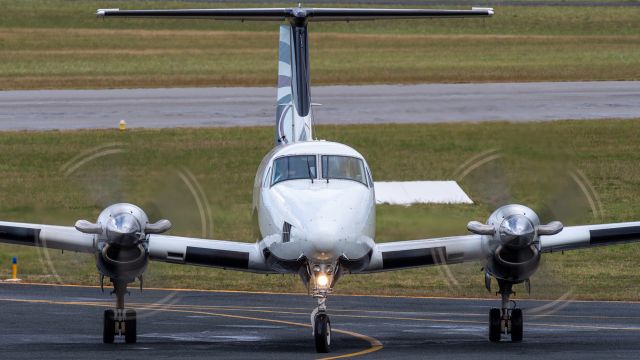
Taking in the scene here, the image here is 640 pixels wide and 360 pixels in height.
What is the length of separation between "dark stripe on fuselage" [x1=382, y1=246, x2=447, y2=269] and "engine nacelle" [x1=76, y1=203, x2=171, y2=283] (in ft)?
A: 11.7

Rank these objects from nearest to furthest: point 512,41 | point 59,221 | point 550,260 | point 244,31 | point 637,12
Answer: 1. point 59,221
2. point 550,260
3. point 512,41
4. point 244,31
5. point 637,12

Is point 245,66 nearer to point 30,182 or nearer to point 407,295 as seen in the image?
point 30,182

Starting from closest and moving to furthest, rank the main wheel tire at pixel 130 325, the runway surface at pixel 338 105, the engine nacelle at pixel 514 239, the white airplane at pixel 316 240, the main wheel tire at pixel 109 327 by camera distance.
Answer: the white airplane at pixel 316 240 < the engine nacelle at pixel 514 239 < the main wheel tire at pixel 109 327 < the main wheel tire at pixel 130 325 < the runway surface at pixel 338 105

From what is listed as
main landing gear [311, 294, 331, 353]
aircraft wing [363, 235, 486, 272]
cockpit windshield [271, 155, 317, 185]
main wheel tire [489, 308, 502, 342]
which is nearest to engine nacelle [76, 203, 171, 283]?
cockpit windshield [271, 155, 317, 185]

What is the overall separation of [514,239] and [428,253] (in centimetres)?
168

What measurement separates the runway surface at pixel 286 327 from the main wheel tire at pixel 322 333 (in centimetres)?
16

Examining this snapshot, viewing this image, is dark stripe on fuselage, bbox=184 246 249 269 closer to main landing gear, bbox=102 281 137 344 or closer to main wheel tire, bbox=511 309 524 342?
main landing gear, bbox=102 281 137 344

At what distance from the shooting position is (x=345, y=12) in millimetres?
25141

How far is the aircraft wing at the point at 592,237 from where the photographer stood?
901 inches

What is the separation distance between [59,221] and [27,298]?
6.39m

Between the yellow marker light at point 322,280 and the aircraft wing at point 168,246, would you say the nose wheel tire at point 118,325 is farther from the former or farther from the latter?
the yellow marker light at point 322,280

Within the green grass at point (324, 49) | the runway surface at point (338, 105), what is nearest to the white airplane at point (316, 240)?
the runway surface at point (338, 105)

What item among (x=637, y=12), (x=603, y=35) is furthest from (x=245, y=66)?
(x=637, y=12)

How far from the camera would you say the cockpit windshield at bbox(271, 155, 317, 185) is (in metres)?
22.0
